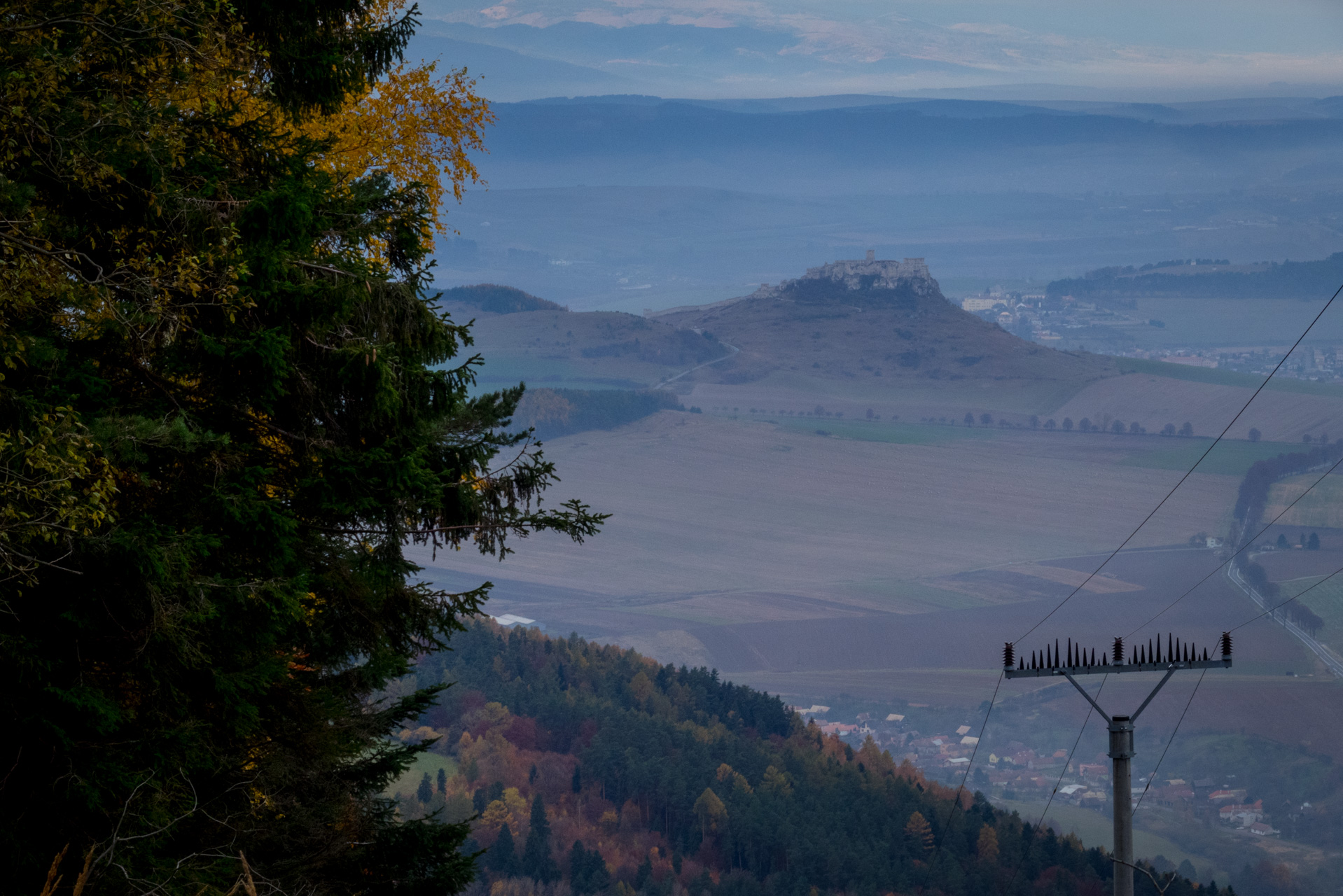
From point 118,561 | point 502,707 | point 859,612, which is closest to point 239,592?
point 118,561

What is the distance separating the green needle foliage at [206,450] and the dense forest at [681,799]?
46677mm

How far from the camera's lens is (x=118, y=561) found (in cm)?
589

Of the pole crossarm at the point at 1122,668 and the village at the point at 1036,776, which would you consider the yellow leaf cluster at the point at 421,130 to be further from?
the village at the point at 1036,776

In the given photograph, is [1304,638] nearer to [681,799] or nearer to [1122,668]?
[681,799]

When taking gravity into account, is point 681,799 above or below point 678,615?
above

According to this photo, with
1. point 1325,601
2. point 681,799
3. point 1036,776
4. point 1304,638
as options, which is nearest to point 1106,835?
point 1036,776

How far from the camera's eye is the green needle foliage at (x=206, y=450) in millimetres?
5738

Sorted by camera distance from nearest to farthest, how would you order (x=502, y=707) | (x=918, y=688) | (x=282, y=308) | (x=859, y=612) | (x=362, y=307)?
(x=282, y=308), (x=362, y=307), (x=502, y=707), (x=918, y=688), (x=859, y=612)

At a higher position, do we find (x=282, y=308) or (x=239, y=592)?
(x=282, y=308)

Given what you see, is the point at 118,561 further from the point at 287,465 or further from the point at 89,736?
the point at 287,465

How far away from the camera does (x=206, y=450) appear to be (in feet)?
21.6

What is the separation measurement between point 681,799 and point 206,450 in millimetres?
74666

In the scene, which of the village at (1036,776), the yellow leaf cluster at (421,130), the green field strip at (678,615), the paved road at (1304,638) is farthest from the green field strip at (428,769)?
the paved road at (1304,638)

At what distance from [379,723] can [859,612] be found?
190688mm
